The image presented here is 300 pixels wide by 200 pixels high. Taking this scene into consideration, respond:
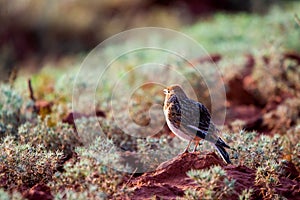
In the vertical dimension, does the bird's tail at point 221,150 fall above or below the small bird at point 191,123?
below

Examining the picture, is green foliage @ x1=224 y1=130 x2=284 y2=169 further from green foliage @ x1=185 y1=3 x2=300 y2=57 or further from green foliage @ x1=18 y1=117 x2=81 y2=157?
green foliage @ x1=185 y1=3 x2=300 y2=57

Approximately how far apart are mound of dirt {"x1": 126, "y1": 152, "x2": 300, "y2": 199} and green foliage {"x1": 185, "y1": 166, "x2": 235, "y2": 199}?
0.42 metres

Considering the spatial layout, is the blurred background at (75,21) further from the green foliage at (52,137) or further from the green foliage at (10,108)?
the green foliage at (52,137)

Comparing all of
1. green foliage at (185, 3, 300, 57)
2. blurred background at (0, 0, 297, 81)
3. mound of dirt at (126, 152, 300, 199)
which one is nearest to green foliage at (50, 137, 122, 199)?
mound of dirt at (126, 152, 300, 199)

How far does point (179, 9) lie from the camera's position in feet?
63.5

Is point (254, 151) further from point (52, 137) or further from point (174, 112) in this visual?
point (52, 137)

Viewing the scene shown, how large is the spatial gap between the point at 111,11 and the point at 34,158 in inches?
546

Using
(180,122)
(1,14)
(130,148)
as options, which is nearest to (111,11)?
(1,14)

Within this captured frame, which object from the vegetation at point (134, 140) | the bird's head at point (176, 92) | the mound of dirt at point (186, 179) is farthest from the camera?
the bird's head at point (176, 92)

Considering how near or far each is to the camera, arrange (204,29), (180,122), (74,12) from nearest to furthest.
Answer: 1. (180,122)
2. (204,29)
3. (74,12)

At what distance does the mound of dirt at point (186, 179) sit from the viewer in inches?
205

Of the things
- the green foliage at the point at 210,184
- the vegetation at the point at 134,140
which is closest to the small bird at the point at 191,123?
the vegetation at the point at 134,140

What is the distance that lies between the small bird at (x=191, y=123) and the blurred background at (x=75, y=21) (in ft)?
34.5

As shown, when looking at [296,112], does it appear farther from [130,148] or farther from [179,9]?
[179,9]
